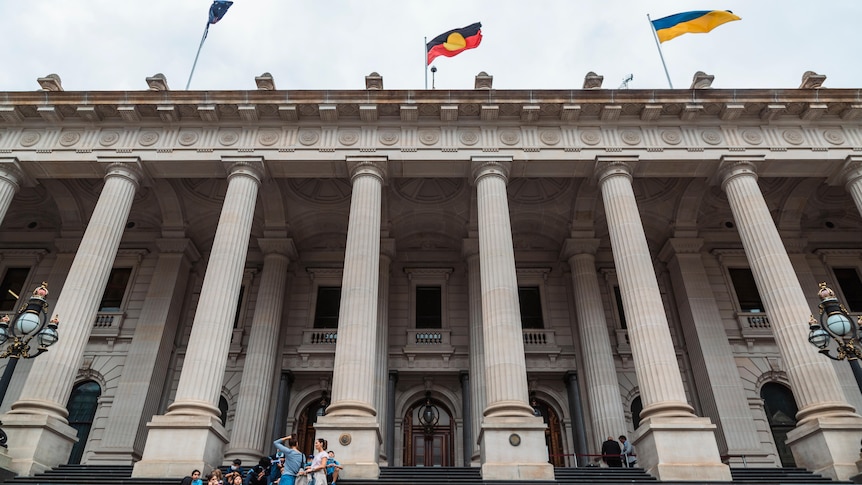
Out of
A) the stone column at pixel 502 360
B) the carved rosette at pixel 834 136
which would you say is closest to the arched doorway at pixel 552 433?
the stone column at pixel 502 360

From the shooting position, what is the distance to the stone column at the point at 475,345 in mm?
18984

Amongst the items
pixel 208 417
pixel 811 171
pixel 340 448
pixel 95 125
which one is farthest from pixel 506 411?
pixel 95 125

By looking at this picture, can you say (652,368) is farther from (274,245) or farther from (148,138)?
(148,138)

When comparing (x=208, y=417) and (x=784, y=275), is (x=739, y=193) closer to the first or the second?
(x=784, y=275)

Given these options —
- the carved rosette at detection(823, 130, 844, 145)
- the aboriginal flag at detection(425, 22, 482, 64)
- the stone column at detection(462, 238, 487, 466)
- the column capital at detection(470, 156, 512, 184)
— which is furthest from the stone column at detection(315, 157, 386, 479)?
the carved rosette at detection(823, 130, 844, 145)

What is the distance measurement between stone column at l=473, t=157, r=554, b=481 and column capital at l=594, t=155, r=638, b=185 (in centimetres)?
296

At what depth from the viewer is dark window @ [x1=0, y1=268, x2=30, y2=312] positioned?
2230 centimetres

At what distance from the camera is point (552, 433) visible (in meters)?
20.8

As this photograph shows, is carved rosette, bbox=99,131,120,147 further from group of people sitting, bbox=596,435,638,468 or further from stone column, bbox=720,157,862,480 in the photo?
stone column, bbox=720,157,862,480

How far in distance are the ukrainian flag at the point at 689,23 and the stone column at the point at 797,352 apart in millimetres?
5304

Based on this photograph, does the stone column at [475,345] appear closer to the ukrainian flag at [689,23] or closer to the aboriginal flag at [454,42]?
the aboriginal flag at [454,42]

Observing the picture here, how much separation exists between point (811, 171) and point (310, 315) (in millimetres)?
18533

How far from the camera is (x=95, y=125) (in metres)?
18.6

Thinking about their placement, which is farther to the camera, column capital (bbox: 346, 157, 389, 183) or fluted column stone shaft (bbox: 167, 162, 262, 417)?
column capital (bbox: 346, 157, 389, 183)
